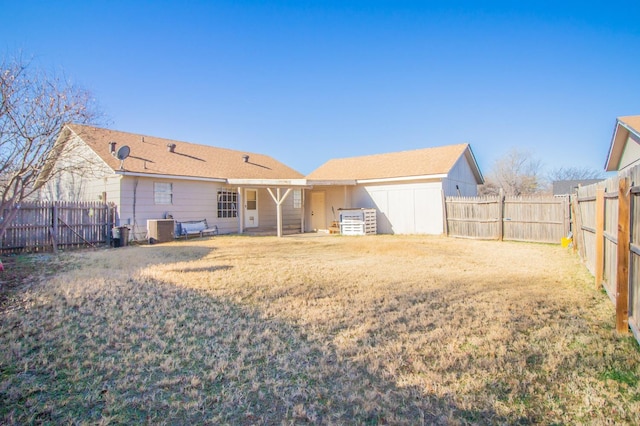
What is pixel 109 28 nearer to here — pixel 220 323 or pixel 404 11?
pixel 404 11

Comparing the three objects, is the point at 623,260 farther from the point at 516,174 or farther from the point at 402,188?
the point at 516,174

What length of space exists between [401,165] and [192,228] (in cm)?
1054

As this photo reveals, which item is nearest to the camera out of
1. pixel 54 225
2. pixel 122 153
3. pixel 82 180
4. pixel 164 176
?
pixel 54 225

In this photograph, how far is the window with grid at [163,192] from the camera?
13578 millimetres

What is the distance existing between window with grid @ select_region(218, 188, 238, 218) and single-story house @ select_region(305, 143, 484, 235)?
3.90m

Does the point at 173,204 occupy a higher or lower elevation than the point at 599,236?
higher

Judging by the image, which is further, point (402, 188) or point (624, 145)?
point (402, 188)

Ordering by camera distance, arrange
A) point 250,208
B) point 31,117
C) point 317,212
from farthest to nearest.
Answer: point 317,212, point 250,208, point 31,117

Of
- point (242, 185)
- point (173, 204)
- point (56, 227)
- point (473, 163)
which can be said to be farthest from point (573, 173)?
point (56, 227)

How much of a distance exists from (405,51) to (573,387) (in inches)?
598

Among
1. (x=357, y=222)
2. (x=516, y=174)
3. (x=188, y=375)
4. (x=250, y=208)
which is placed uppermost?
(x=516, y=174)

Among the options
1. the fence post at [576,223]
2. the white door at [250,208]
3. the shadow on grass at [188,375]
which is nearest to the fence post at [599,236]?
the fence post at [576,223]

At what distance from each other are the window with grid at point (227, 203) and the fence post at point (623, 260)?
14526 mm

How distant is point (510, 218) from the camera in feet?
42.0
